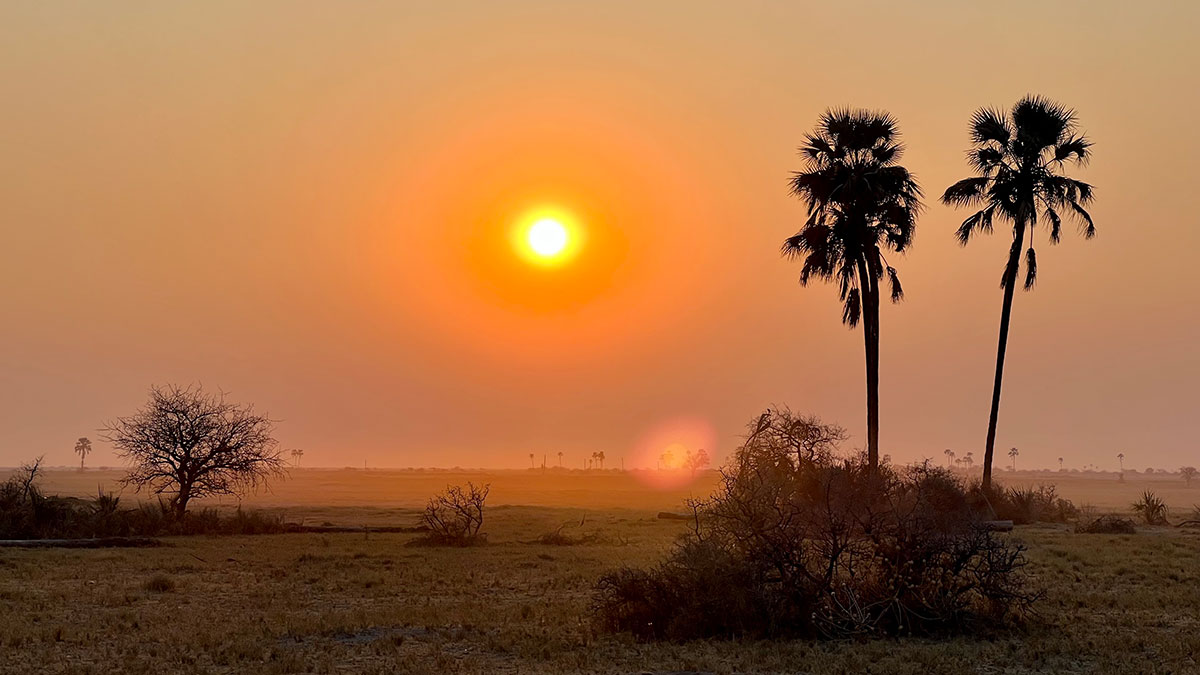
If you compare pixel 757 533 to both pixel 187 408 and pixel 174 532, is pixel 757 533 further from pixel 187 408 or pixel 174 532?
pixel 187 408

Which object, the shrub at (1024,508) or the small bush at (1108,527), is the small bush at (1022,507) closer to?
the shrub at (1024,508)

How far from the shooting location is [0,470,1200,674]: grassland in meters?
13.4


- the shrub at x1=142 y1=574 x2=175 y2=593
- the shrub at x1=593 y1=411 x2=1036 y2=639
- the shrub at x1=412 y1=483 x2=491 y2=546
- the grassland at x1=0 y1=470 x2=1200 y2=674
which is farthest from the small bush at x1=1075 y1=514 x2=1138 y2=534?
the shrub at x1=142 y1=574 x2=175 y2=593

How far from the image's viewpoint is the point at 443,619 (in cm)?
1727

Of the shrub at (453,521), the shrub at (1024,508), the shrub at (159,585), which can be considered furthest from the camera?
the shrub at (1024,508)

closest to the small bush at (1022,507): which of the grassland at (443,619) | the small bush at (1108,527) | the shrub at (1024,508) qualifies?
the shrub at (1024,508)

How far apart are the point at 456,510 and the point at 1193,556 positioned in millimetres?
23641

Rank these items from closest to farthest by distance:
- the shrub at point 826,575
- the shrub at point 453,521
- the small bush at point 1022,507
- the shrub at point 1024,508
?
the shrub at point 826,575, the shrub at point 453,521, the small bush at point 1022,507, the shrub at point 1024,508

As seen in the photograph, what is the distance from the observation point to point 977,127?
3962 centimetres

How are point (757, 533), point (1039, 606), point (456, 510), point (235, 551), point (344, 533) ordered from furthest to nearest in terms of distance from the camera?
1. point (344, 533)
2. point (456, 510)
3. point (235, 551)
4. point (1039, 606)
5. point (757, 533)

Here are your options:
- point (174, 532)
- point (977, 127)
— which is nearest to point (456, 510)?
point (174, 532)

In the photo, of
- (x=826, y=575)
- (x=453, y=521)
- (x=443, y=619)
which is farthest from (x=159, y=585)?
(x=453, y=521)

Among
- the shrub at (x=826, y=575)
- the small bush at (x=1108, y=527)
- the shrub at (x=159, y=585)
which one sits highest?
the shrub at (x=826, y=575)

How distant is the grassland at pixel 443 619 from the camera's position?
1342 centimetres
